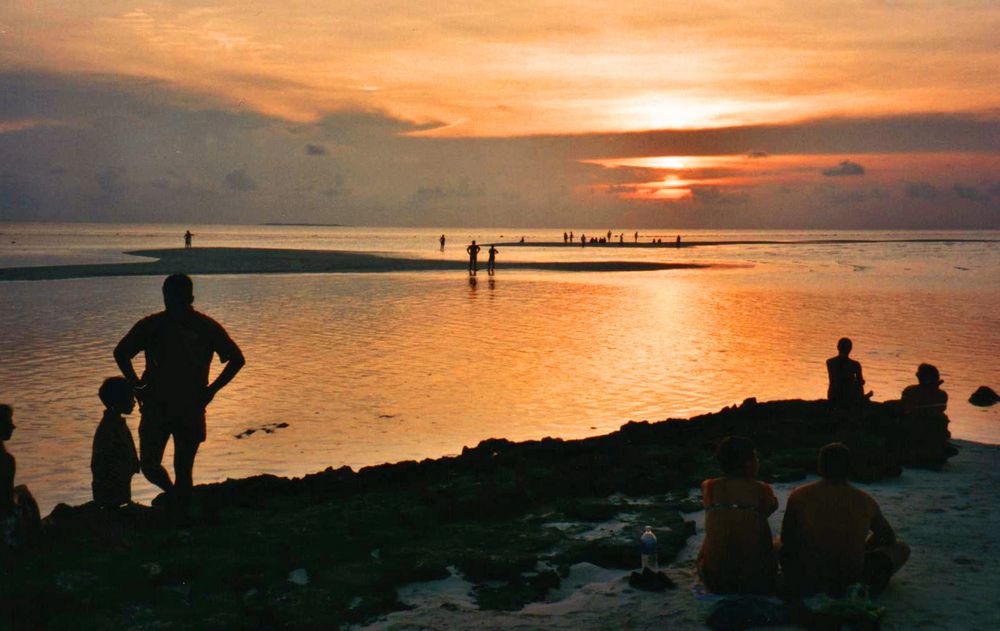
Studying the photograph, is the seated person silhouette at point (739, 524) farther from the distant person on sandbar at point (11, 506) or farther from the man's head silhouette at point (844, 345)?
the man's head silhouette at point (844, 345)

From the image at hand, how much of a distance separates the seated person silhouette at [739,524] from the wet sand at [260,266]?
5071 cm

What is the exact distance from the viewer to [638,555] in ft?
27.6

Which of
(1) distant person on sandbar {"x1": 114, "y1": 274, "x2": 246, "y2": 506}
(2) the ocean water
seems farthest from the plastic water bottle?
(2) the ocean water

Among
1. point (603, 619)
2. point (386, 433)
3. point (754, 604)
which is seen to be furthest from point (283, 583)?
point (386, 433)

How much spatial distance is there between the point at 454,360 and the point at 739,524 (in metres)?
14.5

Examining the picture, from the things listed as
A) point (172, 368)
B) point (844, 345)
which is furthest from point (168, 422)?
point (844, 345)

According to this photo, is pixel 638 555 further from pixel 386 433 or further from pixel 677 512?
pixel 386 433

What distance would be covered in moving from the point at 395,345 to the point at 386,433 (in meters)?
9.60

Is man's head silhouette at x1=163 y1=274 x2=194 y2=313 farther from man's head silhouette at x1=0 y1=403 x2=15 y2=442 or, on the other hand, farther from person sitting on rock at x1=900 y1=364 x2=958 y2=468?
person sitting on rock at x1=900 y1=364 x2=958 y2=468

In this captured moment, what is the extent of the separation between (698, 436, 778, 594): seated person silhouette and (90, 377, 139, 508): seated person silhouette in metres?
5.20

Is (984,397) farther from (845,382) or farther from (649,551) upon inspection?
(649,551)

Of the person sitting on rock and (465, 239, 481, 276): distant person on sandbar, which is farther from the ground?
(465, 239, 481, 276): distant person on sandbar

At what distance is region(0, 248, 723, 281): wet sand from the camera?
5656cm

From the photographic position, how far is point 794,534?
714 cm
